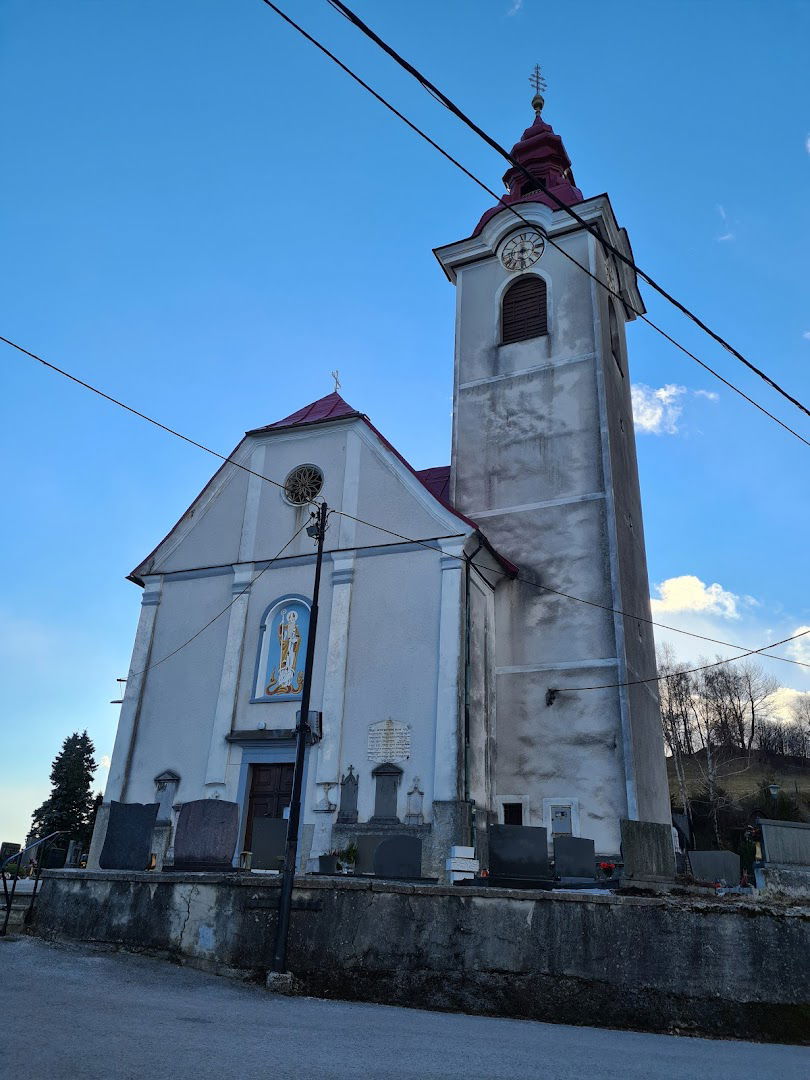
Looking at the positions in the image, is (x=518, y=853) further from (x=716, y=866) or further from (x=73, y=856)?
(x=73, y=856)

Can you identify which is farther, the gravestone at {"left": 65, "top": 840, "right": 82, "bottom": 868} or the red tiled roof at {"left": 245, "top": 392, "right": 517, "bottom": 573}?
the gravestone at {"left": 65, "top": 840, "right": 82, "bottom": 868}

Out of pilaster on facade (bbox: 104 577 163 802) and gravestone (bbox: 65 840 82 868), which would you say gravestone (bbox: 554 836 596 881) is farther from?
gravestone (bbox: 65 840 82 868)

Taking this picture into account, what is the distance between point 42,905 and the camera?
11.7m

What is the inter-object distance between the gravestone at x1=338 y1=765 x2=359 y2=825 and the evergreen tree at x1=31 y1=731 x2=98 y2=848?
32.2 m

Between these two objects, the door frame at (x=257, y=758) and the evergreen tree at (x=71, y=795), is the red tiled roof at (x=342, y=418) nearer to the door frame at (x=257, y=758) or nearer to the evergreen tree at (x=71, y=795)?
the door frame at (x=257, y=758)

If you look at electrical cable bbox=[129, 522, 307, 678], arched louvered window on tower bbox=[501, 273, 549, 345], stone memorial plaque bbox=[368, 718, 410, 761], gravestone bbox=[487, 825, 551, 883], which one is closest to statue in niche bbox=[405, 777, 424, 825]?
stone memorial plaque bbox=[368, 718, 410, 761]

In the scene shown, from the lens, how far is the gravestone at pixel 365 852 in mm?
13633

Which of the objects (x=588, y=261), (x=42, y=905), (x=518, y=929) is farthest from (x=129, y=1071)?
(x=588, y=261)

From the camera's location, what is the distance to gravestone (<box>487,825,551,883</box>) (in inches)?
456

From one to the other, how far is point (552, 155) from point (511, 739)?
1963 centimetres

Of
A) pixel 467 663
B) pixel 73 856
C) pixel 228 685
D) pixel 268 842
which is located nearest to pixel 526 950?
pixel 268 842

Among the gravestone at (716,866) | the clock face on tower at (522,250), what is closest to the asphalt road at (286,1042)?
the gravestone at (716,866)

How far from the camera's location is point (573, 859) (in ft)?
39.9

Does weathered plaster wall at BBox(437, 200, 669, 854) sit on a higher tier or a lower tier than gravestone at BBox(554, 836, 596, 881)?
higher
